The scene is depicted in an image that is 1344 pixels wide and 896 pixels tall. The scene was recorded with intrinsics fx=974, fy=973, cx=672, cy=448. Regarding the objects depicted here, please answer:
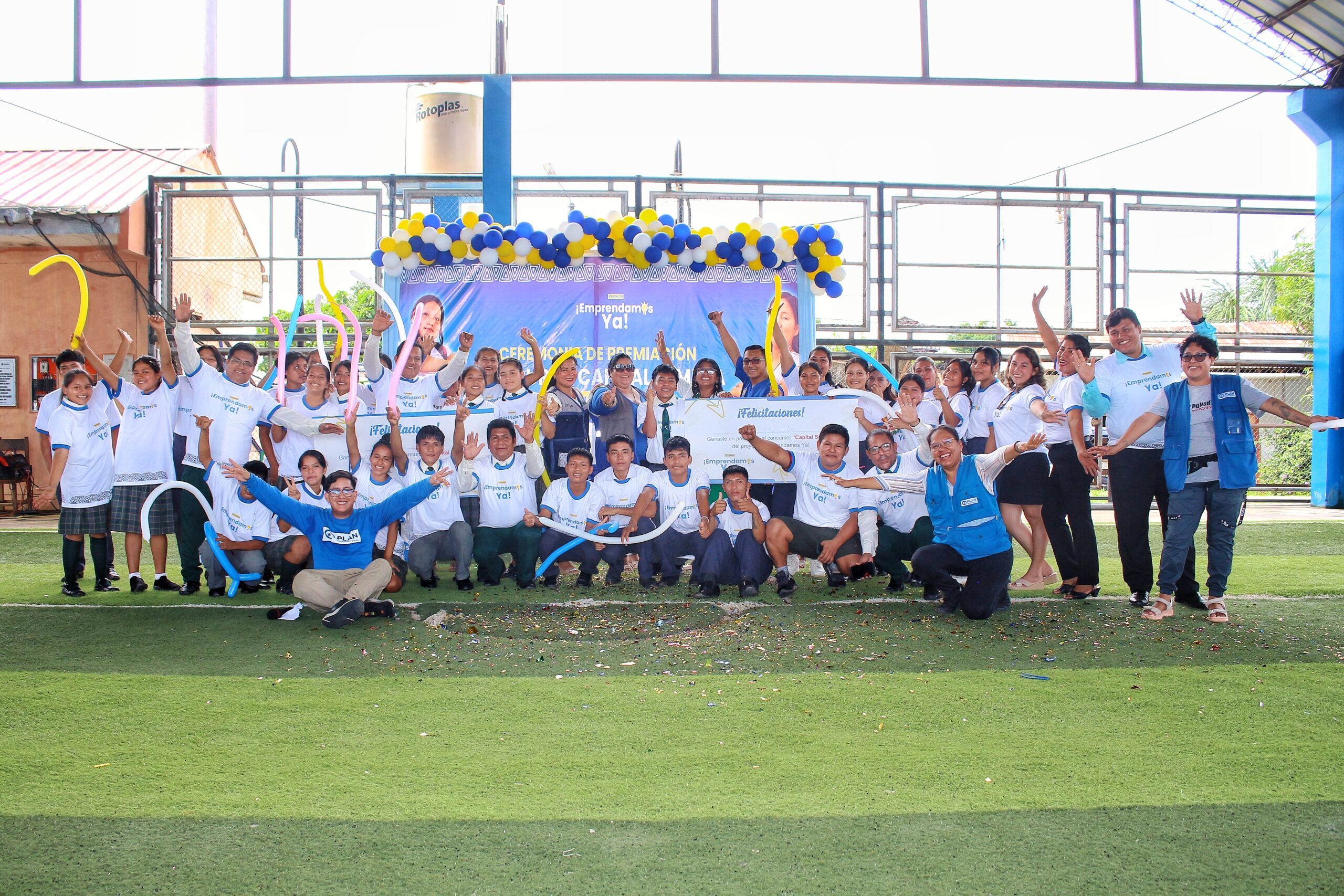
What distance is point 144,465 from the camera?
623cm

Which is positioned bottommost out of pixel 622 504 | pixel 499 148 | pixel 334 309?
pixel 622 504

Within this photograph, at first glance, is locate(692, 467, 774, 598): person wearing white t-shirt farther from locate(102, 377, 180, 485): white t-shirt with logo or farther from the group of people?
locate(102, 377, 180, 485): white t-shirt with logo

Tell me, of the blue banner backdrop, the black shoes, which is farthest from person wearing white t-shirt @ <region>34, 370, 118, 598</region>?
the blue banner backdrop

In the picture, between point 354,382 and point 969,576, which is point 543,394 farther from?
point 969,576

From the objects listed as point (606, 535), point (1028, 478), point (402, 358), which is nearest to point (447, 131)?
point (402, 358)

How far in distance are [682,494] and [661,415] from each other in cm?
77

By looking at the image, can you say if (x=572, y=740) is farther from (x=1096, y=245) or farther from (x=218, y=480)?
(x=1096, y=245)

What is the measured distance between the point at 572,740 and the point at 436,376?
4466 mm

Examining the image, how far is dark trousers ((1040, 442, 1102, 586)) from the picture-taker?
19.2 ft

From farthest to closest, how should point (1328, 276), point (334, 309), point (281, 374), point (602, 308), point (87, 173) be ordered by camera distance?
point (87, 173)
point (1328, 276)
point (602, 308)
point (334, 309)
point (281, 374)

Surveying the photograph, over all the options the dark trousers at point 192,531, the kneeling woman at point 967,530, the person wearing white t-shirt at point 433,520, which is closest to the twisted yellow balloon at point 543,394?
the person wearing white t-shirt at point 433,520

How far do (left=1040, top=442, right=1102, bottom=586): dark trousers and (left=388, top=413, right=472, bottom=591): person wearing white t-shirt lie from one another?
12.1ft

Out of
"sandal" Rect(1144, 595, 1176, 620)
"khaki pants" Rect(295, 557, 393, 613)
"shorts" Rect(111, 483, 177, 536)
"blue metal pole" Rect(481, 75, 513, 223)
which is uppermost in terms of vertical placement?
"blue metal pole" Rect(481, 75, 513, 223)

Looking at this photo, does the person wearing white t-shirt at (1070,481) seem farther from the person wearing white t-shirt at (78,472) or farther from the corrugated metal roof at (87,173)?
the corrugated metal roof at (87,173)
